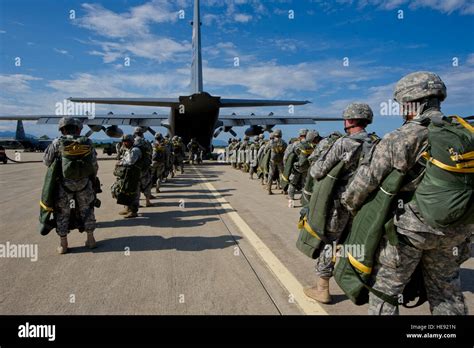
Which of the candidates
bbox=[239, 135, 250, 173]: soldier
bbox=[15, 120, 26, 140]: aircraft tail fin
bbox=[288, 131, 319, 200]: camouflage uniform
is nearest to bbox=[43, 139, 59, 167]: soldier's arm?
bbox=[288, 131, 319, 200]: camouflage uniform

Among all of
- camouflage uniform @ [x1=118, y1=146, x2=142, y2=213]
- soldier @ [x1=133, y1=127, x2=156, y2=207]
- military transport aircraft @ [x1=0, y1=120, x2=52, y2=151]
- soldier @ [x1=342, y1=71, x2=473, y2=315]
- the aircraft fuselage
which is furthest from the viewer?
military transport aircraft @ [x1=0, y1=120, x2=52, y2=151]

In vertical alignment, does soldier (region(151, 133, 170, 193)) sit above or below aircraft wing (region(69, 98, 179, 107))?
below

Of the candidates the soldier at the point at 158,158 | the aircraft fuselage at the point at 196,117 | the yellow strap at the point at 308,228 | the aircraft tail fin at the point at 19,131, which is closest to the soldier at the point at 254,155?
the aircraft fuselage at the point at 196,117

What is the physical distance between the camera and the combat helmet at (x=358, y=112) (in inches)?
123

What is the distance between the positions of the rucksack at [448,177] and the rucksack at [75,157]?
14.3 ft

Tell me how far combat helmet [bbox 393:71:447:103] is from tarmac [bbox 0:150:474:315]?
2.09m

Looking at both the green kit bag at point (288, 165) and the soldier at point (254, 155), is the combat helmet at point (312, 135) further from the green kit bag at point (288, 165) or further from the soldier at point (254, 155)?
the soldier at point (254, 155)

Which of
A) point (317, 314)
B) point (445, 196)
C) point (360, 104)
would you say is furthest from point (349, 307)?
point (360, 104)

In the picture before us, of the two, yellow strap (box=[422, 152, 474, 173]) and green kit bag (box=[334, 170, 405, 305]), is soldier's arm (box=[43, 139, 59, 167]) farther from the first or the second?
yellow strap (box=[422, 152, 474, 173])

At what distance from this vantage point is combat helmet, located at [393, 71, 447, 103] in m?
2.23

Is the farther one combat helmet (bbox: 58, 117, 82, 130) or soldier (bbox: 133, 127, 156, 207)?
soldier (bbox: 133, 127, 156, 207)

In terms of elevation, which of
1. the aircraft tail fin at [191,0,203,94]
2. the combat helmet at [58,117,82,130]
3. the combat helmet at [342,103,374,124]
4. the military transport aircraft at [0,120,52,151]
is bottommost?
the combat helmet at [342,103,374,124]

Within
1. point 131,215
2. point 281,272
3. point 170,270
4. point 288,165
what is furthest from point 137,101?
→ point 281,272

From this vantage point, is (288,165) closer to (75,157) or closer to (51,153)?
(75,157)
